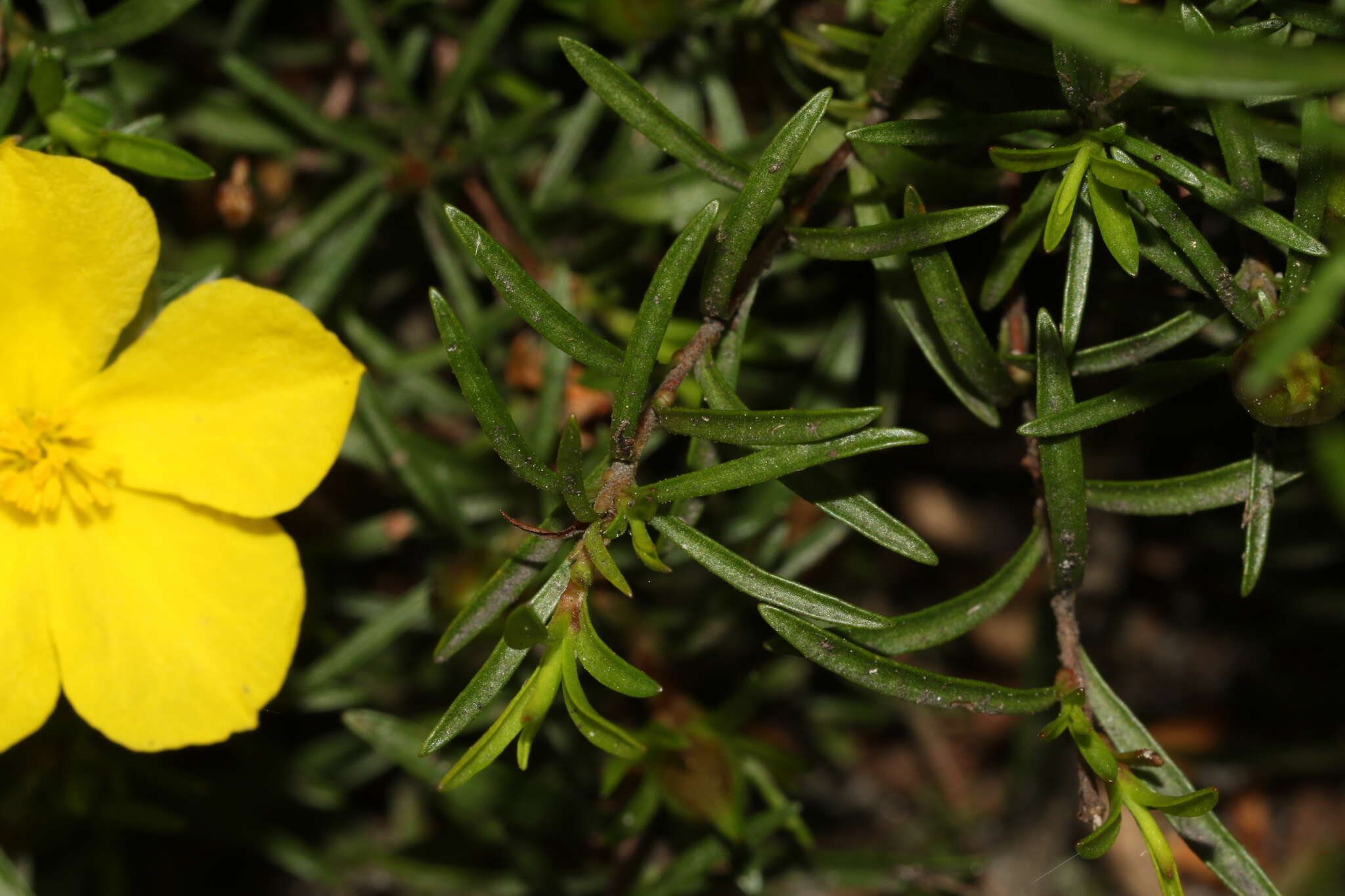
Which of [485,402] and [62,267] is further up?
[485,402]

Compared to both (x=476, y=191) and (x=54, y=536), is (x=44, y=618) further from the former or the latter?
(x=476, y=191)

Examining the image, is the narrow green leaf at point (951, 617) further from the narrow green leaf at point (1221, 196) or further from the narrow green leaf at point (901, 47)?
the narrow green leaf at point (901, 47)

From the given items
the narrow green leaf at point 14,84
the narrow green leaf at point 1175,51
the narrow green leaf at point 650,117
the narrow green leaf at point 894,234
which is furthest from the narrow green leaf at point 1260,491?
the narrow green leaf at point 14,84

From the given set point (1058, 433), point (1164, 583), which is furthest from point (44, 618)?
point (1164, 583)

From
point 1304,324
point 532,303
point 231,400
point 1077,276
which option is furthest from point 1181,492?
point 231,400

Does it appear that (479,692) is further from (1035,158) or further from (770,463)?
(1035,158)

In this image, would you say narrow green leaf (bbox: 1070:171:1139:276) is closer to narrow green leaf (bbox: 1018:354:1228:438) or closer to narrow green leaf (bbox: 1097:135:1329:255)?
narrow green leaf (bbox: 1097:135:1329:255)

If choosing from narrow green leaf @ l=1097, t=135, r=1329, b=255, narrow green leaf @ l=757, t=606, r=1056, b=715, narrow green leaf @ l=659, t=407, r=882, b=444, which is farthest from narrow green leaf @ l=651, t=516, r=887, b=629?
narrow green leaf @ l=1097, t=135, r=1329, b=255

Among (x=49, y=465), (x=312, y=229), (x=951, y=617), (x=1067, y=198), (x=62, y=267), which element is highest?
(x=1067, y=198)
